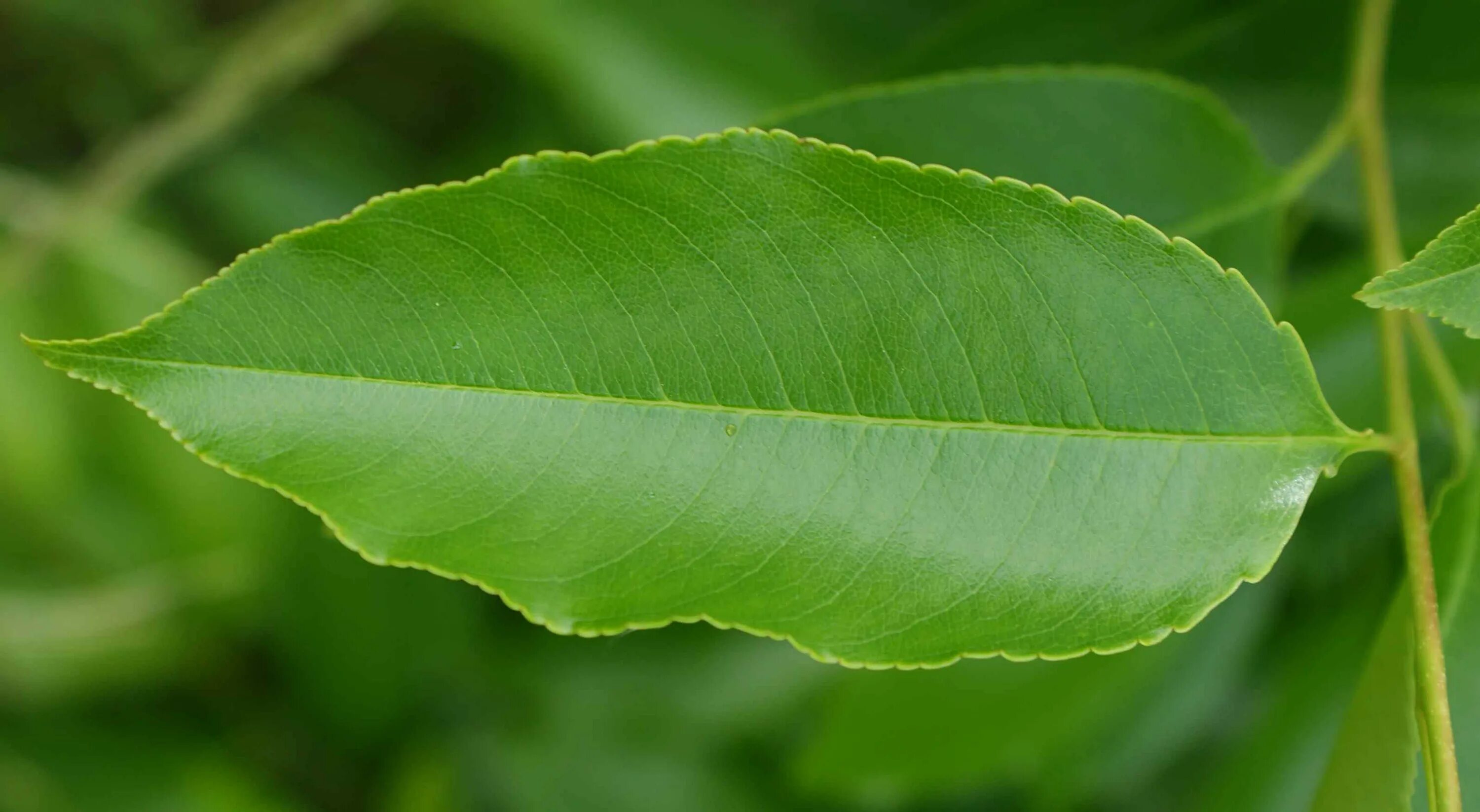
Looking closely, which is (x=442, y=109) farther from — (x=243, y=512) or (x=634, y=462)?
(x=634, y=462)

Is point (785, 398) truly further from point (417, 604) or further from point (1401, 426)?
point (417, 604)

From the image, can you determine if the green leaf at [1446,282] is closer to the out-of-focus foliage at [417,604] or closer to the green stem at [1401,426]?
the green stem at [1401,426]

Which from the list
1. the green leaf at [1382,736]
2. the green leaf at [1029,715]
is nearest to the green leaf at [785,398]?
the green leaf at [1382,736]

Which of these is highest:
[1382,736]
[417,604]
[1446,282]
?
[417,604]

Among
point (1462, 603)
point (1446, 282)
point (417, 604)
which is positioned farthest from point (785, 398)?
point (417, 604)

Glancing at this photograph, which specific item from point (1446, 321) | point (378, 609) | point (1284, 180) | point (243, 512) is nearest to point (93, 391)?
point (243, 512)

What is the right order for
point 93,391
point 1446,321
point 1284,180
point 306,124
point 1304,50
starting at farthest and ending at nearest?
point 306,124, point 93,391, point 1304,50, point 1284,180, point 1446,321
